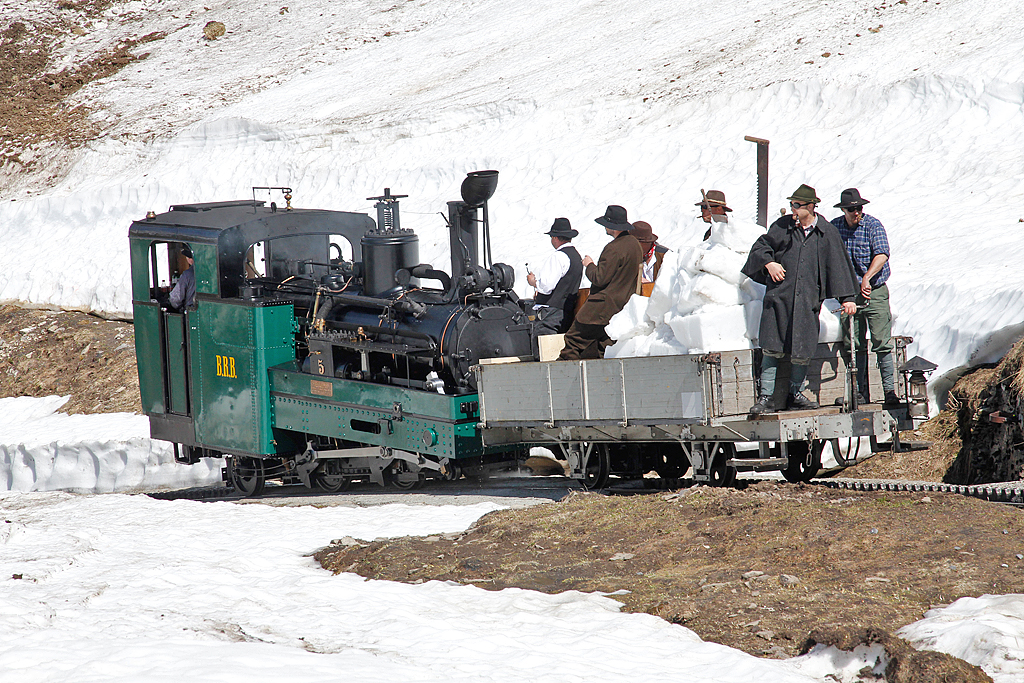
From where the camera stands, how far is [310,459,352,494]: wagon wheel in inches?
484

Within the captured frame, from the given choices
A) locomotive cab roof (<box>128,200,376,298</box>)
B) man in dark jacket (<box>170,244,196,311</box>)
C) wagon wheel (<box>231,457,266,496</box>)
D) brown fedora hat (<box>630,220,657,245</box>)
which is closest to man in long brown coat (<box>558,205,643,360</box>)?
brown fedora hat (<box>630,220,657,245</box>)

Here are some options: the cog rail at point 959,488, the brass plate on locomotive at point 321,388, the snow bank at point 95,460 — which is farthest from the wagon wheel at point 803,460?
the snow bank at point 95,460

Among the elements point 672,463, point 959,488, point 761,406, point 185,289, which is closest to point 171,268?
point 185,289

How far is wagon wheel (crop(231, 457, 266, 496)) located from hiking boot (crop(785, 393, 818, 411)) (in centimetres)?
632

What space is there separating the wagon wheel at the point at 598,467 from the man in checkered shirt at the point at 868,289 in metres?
2.39

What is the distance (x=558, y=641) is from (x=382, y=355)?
18.5ft

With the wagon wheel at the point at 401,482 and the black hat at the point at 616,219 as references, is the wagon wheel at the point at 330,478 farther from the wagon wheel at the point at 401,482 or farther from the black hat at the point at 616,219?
the black hat at the point at 616,219

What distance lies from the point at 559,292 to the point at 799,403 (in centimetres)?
290

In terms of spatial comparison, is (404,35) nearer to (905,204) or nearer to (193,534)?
(905,204)

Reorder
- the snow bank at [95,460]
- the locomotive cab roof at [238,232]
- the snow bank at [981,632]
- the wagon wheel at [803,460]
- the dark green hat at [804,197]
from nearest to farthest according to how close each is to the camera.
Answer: the snow bank at [981,632]
the dark green hat at [804,197]
the wagon wheel at [803,460]
the locomotive cab roof at [238,232]
the snow bank at [95,460]

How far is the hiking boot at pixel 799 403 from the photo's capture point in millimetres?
9430

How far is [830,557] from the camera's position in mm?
7555

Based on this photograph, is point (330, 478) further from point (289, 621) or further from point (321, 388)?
point (289, 621)

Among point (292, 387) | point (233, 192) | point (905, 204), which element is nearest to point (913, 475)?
point (292, 387)
